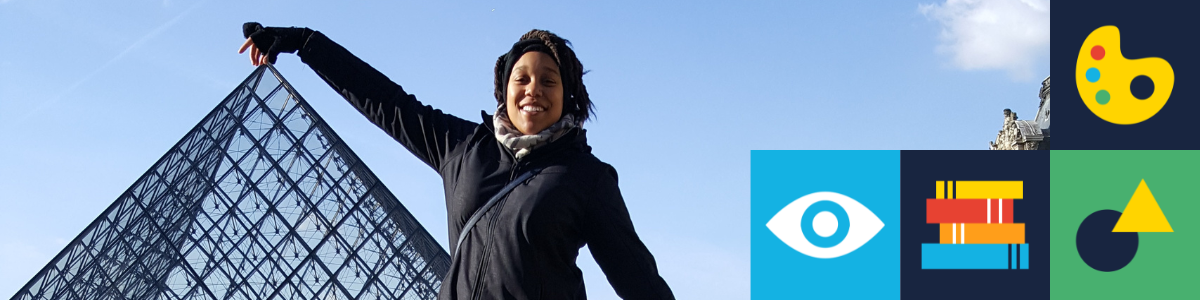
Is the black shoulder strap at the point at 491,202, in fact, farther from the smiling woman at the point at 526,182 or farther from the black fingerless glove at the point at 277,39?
the black fingerless glove at the point at 277,39

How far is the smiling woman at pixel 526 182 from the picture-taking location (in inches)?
82.1

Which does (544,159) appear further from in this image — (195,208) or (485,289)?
(195,208)

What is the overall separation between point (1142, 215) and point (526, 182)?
1841cm

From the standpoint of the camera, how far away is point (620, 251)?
6.97 ft

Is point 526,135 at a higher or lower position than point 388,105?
lower

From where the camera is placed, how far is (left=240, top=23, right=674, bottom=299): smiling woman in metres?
2.09

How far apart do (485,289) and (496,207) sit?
15cm

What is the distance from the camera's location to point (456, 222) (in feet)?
7.48

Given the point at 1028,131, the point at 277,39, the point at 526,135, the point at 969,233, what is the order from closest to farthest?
the point at 526,135, the point at 277,39, the point at 969,233, the point at 1028,131

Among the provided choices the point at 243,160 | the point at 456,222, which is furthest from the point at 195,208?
the point at 456,222

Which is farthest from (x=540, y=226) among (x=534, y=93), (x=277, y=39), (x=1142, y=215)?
(x=1142, y=215)

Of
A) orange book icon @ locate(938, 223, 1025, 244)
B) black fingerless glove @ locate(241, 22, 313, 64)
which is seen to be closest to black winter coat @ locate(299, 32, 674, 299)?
black fingerless glove @ locate(241, 22, 313, 64)

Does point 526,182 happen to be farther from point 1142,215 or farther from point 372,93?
point 1142,215

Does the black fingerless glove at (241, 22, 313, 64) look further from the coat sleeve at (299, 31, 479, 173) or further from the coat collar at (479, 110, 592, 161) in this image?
the coat collar at (479, 110, 592, 161)
